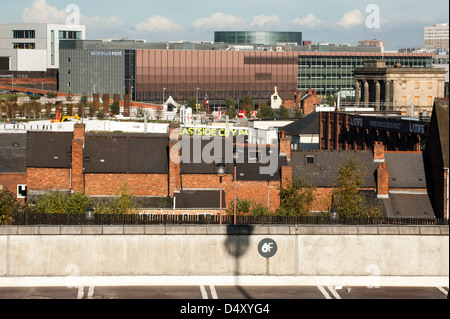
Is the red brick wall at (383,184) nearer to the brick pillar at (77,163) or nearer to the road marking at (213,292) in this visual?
the brick pillar at (77,163)

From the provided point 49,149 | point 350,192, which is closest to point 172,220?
point 350,192

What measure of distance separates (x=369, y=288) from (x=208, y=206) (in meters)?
27.4

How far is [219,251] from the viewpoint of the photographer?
3919cm

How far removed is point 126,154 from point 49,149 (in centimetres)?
652

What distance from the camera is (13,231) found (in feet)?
127

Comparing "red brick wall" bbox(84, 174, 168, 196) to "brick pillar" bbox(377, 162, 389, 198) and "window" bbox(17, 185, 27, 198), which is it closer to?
"window" bbox(17, 185, 27, 198)

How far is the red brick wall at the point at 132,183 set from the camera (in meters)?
68.3

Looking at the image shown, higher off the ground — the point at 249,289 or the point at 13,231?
the point at 13,231

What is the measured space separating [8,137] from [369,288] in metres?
56.8
